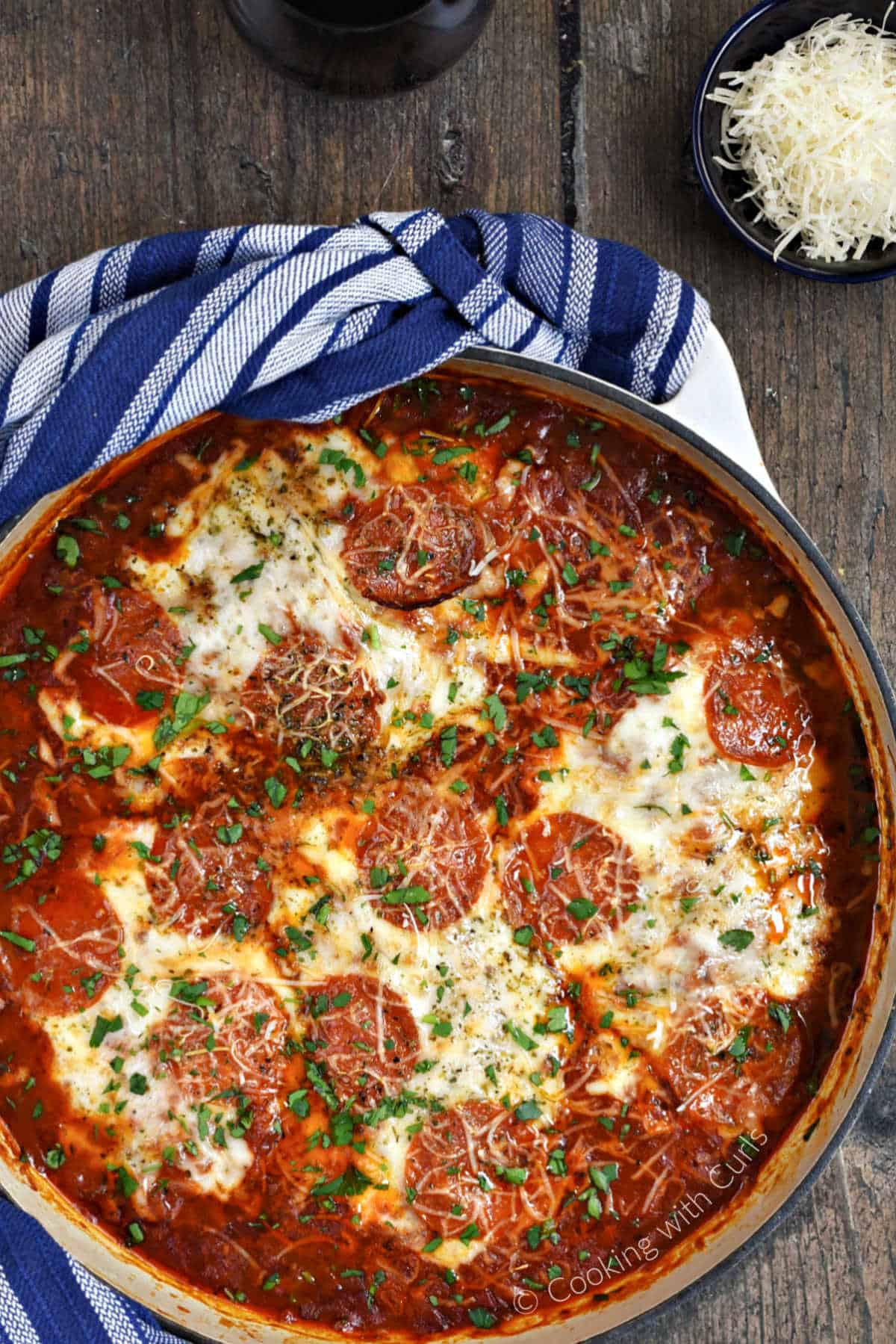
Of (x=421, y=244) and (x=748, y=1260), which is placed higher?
(x=421, y=244)

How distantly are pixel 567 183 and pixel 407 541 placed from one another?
1.09 m

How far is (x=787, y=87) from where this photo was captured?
283cm

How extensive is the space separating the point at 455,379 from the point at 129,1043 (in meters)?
1.74

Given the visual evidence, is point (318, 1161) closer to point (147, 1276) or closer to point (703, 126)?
point (147, 1276)

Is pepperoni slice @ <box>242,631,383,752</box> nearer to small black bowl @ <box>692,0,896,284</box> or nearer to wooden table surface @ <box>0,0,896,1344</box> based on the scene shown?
wooden table surface @ <box>0,0,896,1344</box>

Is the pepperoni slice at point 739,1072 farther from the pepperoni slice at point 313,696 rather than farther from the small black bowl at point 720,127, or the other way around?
the small black bowl at point 720,127

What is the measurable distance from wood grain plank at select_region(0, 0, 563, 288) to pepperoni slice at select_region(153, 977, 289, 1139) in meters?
1.84

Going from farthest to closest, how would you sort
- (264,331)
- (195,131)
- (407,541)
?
(195,131) < (407,541) < (264,331)

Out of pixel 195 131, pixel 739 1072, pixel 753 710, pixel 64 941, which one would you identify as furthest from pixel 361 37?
pixel 739 1072

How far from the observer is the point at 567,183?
3.10 m

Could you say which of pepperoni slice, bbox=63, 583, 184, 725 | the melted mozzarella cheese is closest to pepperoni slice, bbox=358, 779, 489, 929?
Answer: the melted mozzarella cheese

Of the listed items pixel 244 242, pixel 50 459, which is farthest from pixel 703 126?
pixel 50 459

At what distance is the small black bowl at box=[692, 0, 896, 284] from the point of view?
2.90 m

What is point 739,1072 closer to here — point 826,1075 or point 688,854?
point 826,1075
